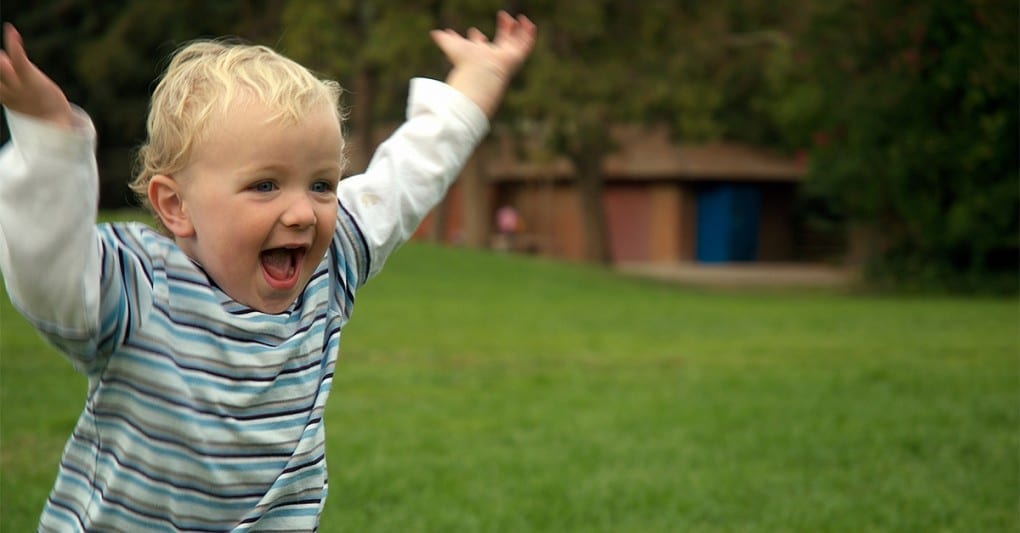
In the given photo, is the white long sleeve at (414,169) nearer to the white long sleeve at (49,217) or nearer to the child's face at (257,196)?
the child's face at (257,196)

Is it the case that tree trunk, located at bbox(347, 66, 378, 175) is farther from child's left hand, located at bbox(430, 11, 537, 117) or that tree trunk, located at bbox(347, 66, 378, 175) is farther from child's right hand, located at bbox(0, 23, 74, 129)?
child's right hand, located at bbox(0, 23, 74, 129)

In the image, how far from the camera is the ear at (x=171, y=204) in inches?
84.7

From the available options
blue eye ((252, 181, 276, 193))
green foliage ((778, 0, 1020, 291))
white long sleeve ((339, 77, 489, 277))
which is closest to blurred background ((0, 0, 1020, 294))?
green foliage ((778, 0, 1020, 291))

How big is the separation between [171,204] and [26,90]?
0.48 meters

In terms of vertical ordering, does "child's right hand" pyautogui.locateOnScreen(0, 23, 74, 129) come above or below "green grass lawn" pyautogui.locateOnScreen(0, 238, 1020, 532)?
above

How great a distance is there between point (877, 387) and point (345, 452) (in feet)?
12.2

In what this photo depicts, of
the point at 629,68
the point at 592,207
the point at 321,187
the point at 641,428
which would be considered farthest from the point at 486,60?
the point at 592,207

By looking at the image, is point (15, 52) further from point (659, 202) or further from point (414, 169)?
point (659, 202)

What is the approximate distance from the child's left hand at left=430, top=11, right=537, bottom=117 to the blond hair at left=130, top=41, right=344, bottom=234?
19.2 inches

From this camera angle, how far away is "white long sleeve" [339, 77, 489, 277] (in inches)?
99.1

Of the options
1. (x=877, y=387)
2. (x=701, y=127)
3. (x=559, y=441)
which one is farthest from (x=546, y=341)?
(x=701, y=127)

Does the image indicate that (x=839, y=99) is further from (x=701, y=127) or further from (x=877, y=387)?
(x=877, y=387)

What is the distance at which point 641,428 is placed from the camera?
6.41 m

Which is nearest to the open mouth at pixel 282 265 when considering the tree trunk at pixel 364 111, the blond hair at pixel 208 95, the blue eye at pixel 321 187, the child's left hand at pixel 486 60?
the blue eye at pixel 321 187
